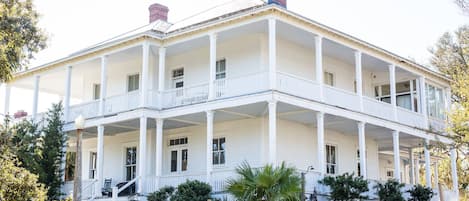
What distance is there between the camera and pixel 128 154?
28.1 m

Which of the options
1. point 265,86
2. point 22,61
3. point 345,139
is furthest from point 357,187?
point 22,61

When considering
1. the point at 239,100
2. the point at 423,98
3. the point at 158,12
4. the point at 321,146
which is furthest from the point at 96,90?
the point at 423,98

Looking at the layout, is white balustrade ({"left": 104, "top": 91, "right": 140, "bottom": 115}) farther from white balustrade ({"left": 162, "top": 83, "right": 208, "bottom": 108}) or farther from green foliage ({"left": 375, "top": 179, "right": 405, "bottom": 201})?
green foliage ({"left": 375, "top": 179, "right": 405, "bottom": 201})

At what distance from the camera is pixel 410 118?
88.3ft

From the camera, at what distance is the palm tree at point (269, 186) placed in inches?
660

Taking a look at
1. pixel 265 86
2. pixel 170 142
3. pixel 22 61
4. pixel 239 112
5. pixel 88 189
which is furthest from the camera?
pixel 170 142

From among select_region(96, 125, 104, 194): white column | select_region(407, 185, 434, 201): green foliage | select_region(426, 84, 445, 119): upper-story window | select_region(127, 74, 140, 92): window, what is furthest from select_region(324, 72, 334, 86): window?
select_region(96, 125, 104, 194): white column

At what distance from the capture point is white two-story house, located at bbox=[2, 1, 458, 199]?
21.4 metres

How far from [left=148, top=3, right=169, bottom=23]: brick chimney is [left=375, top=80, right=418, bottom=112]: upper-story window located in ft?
33.9

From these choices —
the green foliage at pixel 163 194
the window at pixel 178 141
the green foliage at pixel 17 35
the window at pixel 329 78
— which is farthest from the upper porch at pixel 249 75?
the green foliage at pixel 17 35

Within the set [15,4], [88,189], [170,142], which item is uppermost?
[15,4]

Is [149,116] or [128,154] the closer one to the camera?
[149,116]

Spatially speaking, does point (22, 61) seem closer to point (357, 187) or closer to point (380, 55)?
point (357, 187)

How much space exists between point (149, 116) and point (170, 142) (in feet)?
12.3
